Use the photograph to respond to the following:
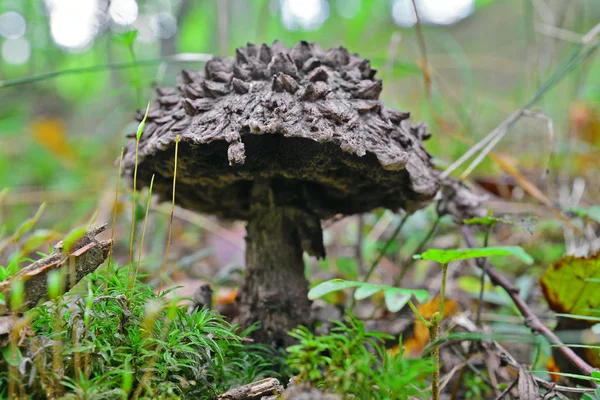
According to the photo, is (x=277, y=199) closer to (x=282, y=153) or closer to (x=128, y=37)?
(x=282, y=153)

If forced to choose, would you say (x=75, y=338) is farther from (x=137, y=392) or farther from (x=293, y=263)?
(x=293, y=263)

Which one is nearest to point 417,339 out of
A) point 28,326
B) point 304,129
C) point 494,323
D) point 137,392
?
point 494,323

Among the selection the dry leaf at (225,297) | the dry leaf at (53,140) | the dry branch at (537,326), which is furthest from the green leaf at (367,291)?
the dry leaf at (53,140)

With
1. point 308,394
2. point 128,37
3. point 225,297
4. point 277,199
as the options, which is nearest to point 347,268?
point 225,297

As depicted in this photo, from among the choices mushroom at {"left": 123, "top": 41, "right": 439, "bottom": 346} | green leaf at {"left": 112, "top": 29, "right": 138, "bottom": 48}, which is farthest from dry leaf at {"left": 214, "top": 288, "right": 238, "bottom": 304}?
green leaf at {"left": 112, "top": 29, "right": 138, "bottom": 48}

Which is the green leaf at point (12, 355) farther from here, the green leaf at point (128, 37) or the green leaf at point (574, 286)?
the green leaf at point (574, 286)

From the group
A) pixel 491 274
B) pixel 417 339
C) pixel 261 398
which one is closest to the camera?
pixel 261 398
